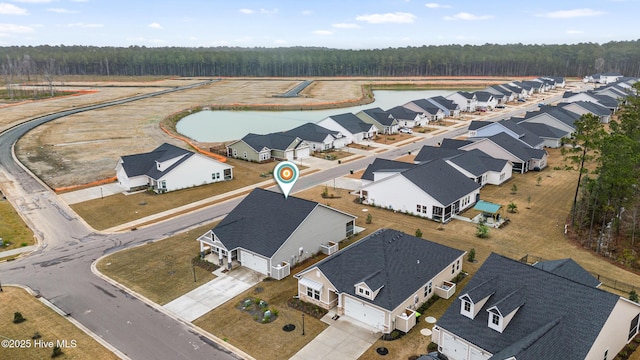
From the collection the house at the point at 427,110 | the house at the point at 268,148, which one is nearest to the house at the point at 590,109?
the house at the point at 427,110

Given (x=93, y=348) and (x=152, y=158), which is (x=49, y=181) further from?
(x=93, y=348)

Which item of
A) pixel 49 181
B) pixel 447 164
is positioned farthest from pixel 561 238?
pixel 49 181

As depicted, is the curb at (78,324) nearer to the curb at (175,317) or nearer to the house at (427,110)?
the curb at (175,317)

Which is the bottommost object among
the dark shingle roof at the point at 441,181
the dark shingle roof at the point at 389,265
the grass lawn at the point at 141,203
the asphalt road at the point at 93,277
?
the asphalt road at the point at 93,277

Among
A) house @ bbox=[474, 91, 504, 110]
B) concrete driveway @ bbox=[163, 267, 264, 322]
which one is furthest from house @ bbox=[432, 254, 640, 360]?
house @ bbox=[474, 91, 504, 110]

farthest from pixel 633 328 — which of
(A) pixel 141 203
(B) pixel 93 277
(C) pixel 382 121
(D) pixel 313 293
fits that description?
(C) pixel 382 121

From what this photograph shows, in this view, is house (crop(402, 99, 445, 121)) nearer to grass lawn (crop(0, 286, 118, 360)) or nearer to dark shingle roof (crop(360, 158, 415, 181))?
dark shingle roof (crop(360, 158, 415, 181))

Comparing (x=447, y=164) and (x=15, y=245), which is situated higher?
(x=447, y=164)
